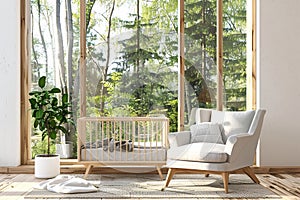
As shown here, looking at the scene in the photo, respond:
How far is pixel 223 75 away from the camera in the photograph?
21.0ft

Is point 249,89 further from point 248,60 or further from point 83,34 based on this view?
point 83,34

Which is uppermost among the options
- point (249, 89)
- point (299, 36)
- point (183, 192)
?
point (299, 36)

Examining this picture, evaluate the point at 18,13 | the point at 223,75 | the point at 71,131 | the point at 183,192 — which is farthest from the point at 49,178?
the point at 223,75

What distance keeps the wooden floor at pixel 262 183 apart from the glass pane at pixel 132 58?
1180 mm

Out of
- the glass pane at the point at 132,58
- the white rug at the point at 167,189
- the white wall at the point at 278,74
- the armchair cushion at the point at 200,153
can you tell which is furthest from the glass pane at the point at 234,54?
the armchair cushion at the point at 200,153

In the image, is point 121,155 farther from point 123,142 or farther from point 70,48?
point 70,48

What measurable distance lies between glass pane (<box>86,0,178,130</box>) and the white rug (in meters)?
0.88

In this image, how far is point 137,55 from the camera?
6.34 metres

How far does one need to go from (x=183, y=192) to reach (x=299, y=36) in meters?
2.51

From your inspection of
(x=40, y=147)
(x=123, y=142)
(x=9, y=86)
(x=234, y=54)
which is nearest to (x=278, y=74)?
(x=234, y=54)

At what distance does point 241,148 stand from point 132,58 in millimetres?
1920

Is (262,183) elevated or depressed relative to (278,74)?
depressed

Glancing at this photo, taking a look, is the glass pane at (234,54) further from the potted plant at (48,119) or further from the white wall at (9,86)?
the white wall at (9,86)

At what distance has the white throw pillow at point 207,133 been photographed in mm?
5504
